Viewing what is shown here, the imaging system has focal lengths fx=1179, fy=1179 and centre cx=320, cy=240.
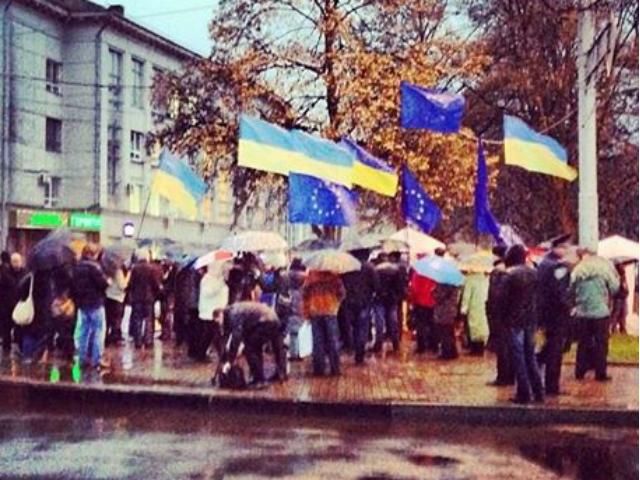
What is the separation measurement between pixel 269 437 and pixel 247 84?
598 inches

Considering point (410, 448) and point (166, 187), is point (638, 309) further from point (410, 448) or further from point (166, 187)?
point (410, 448)

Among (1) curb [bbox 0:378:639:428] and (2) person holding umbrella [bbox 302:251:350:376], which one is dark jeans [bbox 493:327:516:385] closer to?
(1) curb [bbox 0:378:639:428]

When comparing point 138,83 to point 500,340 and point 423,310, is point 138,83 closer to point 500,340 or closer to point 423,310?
point 423,310

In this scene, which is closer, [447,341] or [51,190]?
[447,341]

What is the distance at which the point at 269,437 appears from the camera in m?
11.3

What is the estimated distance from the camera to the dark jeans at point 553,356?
1375cm

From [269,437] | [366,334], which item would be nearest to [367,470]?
[269,437]

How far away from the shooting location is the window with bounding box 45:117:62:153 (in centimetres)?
4319

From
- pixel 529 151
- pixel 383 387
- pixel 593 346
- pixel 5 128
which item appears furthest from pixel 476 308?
pixel 5 128

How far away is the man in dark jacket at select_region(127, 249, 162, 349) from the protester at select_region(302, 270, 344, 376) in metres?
4.24

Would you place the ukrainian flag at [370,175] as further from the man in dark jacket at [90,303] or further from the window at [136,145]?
the window at [136,145]

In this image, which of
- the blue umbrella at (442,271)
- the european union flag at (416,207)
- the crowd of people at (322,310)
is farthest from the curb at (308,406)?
the european union flag at (416,207)

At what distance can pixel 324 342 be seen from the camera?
15.5m

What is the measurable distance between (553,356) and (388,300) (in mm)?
5417
